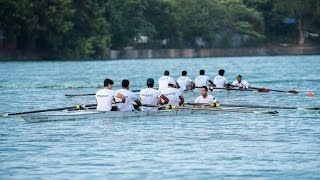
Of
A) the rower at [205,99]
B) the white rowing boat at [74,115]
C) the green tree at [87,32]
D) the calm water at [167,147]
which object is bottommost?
the calm water at [167,147]

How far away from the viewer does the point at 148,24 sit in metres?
158

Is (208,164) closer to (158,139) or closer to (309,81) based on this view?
(158,139)

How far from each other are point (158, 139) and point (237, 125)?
509 cm

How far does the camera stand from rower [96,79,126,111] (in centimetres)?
3762

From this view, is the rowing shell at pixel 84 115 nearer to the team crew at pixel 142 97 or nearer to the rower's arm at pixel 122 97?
the team crew at pixel 142 97

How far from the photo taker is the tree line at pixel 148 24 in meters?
130

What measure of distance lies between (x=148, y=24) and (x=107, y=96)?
398 ft

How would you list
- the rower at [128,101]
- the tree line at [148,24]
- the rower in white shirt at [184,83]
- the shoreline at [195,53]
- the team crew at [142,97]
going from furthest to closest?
the shoreline at [195,53], the tree line at [148,24], the rower in white shirt at [184,83], the rower at [128,101], the team crew at [142,97]

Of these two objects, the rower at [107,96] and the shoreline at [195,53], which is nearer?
the rower at [107,96]

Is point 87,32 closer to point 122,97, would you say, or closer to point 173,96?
point 173,96

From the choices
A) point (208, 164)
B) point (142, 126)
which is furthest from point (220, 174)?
point (142, 126)

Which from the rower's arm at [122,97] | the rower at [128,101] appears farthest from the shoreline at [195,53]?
the rower's arm at [122,97]

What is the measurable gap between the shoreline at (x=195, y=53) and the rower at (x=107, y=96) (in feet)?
→ 329

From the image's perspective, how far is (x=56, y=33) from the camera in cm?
13300
